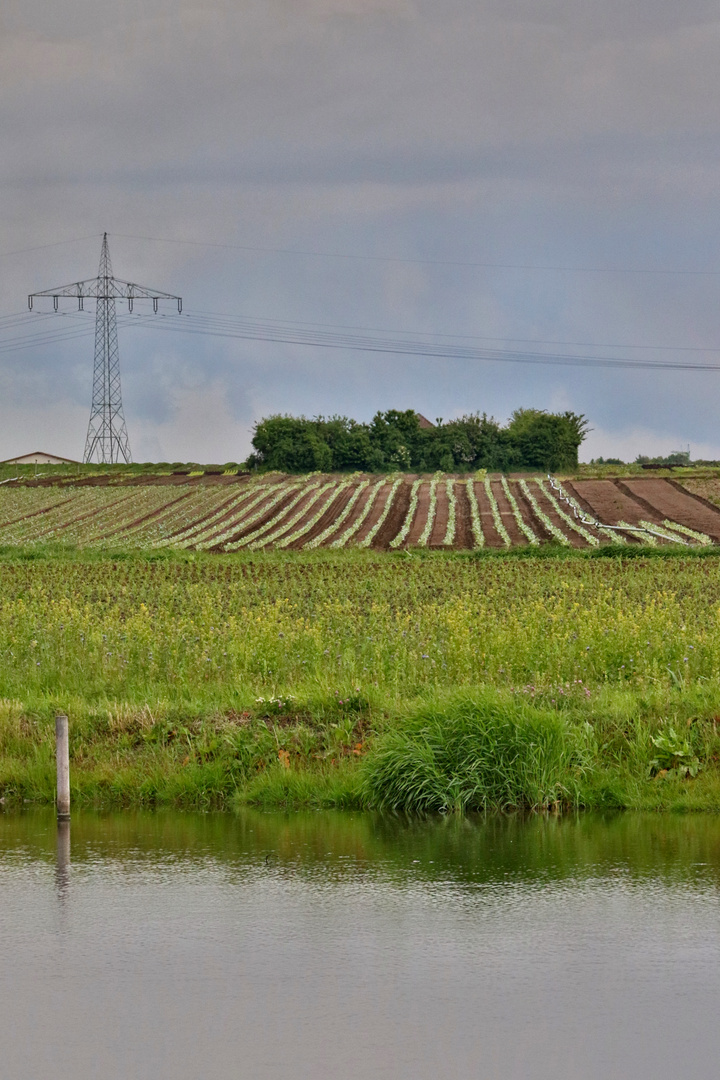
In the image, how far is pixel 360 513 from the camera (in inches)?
2537

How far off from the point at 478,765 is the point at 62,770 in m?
4.39

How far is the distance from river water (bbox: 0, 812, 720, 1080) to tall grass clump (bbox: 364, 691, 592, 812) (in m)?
0.59

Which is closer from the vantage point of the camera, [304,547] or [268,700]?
[268,700]

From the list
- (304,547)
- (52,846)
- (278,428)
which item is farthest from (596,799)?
(278,428)

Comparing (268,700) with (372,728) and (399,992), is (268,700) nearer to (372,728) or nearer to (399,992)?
(372,728)

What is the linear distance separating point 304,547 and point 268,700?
122ft

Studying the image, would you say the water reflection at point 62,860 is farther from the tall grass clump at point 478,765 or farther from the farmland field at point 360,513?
the farmland field at point 360,513

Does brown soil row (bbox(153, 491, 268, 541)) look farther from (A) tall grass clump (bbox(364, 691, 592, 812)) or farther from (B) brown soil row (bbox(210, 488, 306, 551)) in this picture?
(A) tall grass clump (bbox(364, 691, 592, 812))

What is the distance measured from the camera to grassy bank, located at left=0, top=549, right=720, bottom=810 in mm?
13297

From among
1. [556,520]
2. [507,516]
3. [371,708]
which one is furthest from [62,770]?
[507,516]

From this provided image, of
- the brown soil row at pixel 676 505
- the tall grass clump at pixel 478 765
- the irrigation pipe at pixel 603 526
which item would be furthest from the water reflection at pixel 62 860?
the brown soil row at pixel 676 505

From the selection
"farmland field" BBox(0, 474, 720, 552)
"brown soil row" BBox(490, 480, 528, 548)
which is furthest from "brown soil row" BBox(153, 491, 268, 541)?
"brown soil row" BBox(490, 480, 528, 548)

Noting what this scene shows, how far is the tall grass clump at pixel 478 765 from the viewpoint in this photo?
1316 centimetres

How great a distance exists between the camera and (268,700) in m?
15.2
